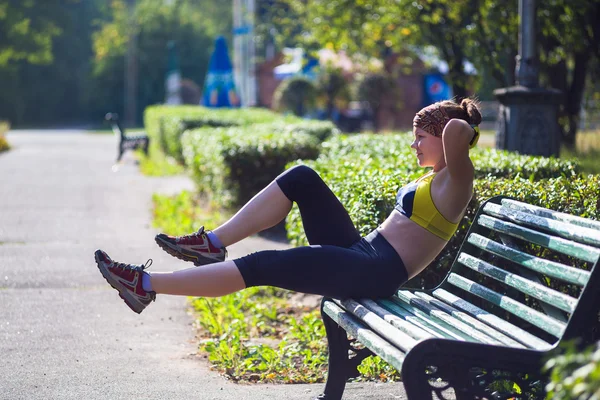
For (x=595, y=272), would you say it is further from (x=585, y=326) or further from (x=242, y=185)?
(x=242, y=185)

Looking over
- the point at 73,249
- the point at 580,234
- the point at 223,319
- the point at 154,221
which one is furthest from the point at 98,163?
the point at 580,234

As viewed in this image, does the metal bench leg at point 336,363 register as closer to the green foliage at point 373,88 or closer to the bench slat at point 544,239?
the bench slat at point 544,239

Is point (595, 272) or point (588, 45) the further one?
point (588, 45)

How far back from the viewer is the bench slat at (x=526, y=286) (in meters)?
3.52

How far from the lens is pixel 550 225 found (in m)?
3.88

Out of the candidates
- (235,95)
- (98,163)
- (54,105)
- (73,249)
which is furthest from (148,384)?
(54,105)

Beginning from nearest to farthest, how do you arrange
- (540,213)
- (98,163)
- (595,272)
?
(595,272) < (540,213) < (98,163)

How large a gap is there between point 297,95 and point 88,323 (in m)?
26.2

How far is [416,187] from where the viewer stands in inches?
170

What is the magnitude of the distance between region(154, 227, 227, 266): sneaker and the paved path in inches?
27.5

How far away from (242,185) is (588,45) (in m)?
6.44

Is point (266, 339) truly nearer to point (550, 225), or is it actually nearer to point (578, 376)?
point (550, 225)

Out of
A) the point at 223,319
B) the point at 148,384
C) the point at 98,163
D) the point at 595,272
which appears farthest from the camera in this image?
the point at 98,163

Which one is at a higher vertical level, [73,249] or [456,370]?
[456,370]
